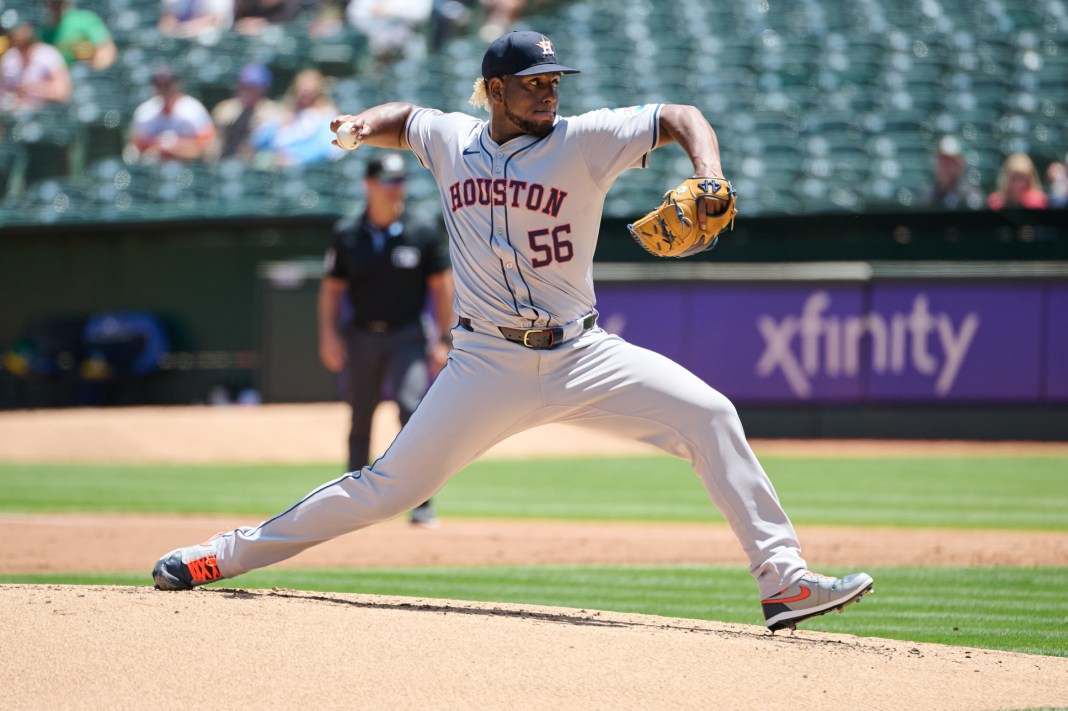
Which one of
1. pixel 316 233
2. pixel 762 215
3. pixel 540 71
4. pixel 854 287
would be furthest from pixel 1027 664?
pixel 316 233

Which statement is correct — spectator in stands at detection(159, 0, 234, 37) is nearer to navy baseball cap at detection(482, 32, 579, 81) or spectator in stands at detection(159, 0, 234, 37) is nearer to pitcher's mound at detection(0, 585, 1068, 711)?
navy baseball cap at detection(482, 32, 579, 81)

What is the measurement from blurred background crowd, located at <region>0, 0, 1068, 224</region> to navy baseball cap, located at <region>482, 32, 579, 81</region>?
33.4 feet

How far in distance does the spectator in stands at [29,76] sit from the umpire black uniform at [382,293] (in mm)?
10720

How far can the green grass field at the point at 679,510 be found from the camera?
570cm

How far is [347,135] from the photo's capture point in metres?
4.67

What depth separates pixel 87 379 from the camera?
15203mm

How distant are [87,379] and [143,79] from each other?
483 cm

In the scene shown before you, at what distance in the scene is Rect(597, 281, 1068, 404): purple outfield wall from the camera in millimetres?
13164

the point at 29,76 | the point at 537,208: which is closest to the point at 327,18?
the point at 29,76

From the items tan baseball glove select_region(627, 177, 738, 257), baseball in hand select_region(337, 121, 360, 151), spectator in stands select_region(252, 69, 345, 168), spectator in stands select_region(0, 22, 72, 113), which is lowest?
tan baseball glove select_region(627, 177, 738, 257)

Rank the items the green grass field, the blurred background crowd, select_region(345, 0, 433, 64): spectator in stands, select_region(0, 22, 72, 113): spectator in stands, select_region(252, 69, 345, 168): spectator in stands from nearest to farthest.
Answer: the green grass field → the blurred background crowd → select_region(252, 69, 345, 168): spectator in stands → select_region(0, 22, 72, 113): spectator in stands → select_region(345, 0, 433, 64): spectator in stands

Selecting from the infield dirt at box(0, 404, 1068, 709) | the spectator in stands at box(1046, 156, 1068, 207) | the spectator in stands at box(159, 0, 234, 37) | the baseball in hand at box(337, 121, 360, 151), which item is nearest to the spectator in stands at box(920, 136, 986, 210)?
the spectator in stands at box(1046, 156, 1068, 207)

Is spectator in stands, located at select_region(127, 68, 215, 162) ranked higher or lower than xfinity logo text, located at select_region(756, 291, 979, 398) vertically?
higher

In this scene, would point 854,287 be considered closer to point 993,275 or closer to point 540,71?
point 993,275
